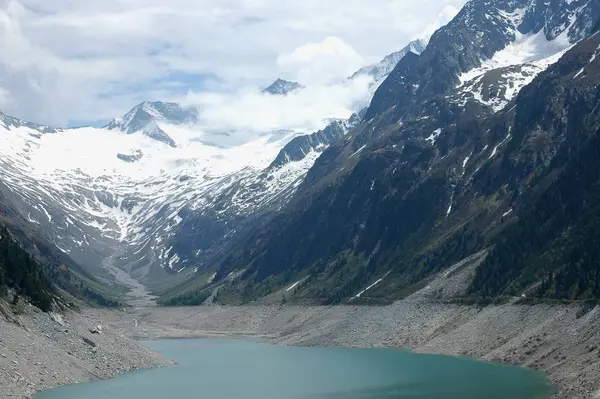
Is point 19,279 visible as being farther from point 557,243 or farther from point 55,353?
point 557,243

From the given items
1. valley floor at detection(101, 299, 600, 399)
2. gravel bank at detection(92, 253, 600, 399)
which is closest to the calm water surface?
valley floor at detection(101, 299, 600, 399)

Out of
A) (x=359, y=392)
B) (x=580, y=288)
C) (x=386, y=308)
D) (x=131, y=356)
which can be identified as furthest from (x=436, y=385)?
(x=386, y=308)

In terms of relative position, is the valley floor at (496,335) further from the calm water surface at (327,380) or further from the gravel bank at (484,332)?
the calm water surface at (327,380)

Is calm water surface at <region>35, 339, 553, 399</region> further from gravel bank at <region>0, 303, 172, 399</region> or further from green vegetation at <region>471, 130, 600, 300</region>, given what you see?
green vegetation at <region>471, 130, 600, 300</region>

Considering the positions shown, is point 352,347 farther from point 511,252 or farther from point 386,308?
point 511,252

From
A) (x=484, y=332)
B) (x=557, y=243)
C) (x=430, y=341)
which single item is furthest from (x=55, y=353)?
(x=557, y=243)

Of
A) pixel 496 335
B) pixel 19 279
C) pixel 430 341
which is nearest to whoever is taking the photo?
pixel 19 279
